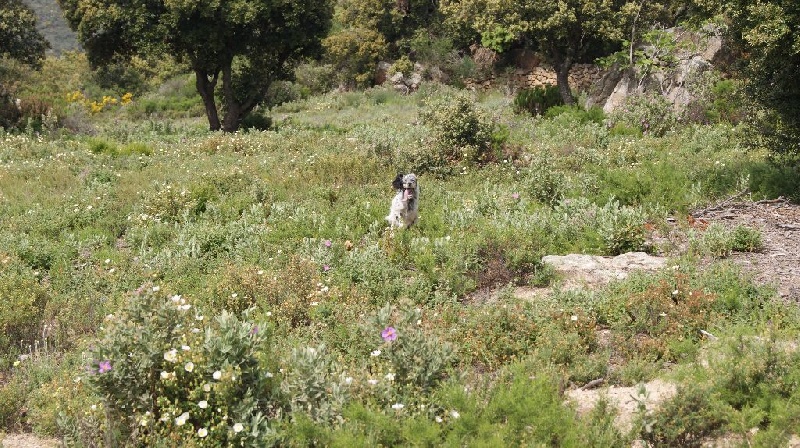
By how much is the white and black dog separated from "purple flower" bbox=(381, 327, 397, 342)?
150 inches

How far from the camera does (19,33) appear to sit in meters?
23.0

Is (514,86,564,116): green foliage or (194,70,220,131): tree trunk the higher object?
(194,70,220,131): tree trunk

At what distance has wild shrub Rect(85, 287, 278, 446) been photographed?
450 cm

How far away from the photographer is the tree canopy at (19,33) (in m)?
22.5

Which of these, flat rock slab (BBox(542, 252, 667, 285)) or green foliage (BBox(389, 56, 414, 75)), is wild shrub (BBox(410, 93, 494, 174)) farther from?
green foliage (BBox(389, 56, 414, 75))

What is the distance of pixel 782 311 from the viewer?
5.92 metres

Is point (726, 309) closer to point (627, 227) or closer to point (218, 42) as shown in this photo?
point (627, 227)

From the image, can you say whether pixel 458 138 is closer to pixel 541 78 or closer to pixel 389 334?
pixel 389 334

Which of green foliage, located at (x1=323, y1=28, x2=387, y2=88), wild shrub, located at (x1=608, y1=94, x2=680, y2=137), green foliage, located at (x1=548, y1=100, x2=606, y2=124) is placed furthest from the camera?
green foliage, located at (x1=323, y1=28, x2=387, y2=88)

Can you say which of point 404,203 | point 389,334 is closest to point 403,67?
point 404,203

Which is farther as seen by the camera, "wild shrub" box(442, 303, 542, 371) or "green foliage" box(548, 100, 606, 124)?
"green foliage" box(548, 100, 606, 124)

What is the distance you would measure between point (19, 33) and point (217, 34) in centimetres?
802

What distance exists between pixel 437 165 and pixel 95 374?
906 cm

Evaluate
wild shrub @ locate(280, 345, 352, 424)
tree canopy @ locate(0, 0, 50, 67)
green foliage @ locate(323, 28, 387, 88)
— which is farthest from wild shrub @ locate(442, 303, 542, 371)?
green foliage @ locate(323, 28, 387, 88)
